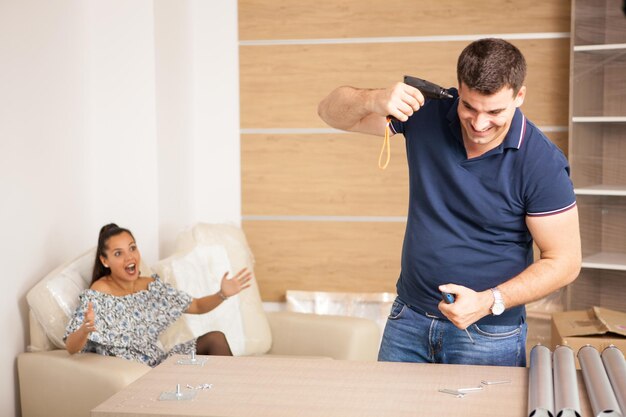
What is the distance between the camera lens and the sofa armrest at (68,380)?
2703mm

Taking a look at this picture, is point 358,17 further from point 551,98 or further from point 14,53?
point 14,53

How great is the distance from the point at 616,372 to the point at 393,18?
263 centimetres

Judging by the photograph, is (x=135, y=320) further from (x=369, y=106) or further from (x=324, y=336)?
(x=369, y=106)

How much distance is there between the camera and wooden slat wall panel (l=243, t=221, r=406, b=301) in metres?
4.16

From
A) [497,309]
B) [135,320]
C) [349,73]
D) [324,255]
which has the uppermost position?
[349,73]

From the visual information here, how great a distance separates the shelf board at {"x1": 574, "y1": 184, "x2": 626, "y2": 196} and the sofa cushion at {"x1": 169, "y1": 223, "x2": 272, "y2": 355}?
4.87ft

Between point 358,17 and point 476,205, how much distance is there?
2.27m

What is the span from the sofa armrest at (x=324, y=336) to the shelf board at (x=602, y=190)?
109 cm

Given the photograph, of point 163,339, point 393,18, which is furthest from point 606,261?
point 163,339

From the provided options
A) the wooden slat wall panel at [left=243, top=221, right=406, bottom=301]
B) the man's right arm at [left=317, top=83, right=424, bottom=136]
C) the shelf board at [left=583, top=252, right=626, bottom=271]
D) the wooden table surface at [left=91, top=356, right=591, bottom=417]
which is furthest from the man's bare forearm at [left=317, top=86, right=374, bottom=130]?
the wooden slat wall panel at [left=243, top=221, right=406, bottom=301]

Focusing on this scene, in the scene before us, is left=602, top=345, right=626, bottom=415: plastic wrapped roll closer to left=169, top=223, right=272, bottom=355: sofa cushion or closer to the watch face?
the watch face

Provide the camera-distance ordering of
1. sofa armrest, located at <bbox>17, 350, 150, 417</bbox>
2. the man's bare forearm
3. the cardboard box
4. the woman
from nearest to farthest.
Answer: the man's bare forearm → sofa armrest, located at <bbox>17, 350, 150, 417</bbox> → the woman → the cardboard box

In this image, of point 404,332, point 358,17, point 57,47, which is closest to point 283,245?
point 358,17

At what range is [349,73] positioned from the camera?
4094 millimetres
